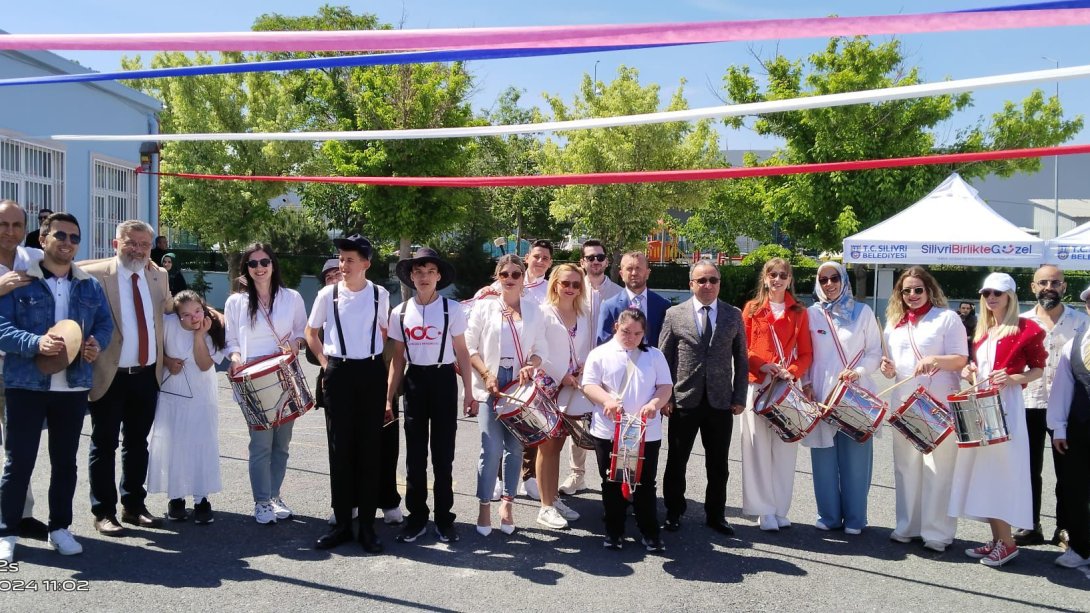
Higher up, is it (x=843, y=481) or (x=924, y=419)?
(x=924, y=419)

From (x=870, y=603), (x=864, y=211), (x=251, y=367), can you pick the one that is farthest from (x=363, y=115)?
(x=870, y=603)

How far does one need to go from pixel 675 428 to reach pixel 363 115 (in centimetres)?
2066

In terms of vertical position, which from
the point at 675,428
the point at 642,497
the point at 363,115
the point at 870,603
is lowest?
the point at 870,603

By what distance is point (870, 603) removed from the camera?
15.5 ft

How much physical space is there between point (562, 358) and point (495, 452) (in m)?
0.84

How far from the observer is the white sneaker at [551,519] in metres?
5.96

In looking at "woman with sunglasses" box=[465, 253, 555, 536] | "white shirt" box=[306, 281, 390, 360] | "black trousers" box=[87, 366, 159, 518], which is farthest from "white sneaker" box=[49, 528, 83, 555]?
"woman with sunglasses" box=[465, 253, 555, 536]

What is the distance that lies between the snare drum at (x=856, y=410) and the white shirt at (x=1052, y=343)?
1.09 meters

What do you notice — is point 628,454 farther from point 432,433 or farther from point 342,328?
point 342,328

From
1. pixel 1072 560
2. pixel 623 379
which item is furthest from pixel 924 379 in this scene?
pixel 623 379

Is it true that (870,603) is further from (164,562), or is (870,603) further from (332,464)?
(164,562)

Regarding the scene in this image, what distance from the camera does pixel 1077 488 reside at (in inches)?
215

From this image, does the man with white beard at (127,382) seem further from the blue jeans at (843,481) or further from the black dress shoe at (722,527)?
the blue jeans at (843,481)

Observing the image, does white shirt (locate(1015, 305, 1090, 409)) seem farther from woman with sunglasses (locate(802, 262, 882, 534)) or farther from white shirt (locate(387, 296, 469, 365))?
white shirt (locate(387, 296, 469, 365))
